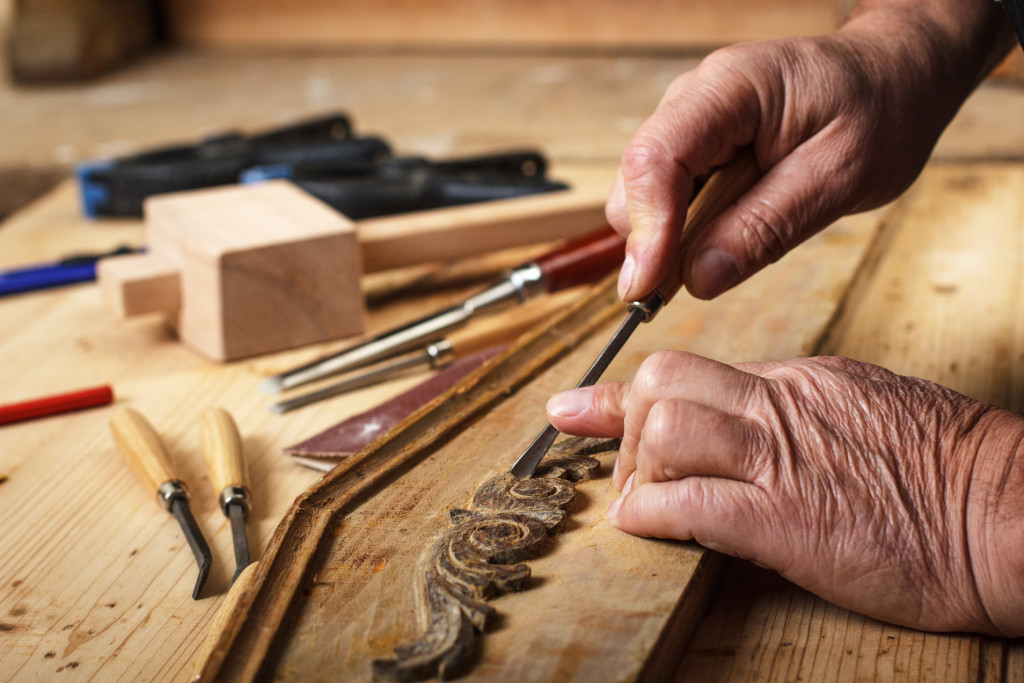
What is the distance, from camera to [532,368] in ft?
4.11

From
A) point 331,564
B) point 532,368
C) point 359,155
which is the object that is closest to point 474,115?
point 359,155

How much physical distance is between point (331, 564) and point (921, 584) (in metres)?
0.52

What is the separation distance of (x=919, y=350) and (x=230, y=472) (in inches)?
38.9

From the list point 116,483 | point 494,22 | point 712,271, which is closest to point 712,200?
point 712,271

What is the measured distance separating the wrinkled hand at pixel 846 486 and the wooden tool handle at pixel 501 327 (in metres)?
0.57

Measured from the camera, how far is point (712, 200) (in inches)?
45.8

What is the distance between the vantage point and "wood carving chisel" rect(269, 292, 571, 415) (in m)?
1.38

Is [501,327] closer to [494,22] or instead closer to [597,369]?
[597,369]

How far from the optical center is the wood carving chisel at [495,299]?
55.3 inches

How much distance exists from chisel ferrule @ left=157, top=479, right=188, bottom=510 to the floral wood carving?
1.13 feet

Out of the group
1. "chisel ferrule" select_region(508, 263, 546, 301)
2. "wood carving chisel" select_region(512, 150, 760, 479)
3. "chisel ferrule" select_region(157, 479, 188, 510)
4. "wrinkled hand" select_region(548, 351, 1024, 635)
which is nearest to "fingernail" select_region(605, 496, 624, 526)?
"wrinkled hand" select_region(548, 351, 1024, 635)

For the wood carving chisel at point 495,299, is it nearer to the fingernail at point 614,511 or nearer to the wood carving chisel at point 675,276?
the wood carving chisel at point 675,276

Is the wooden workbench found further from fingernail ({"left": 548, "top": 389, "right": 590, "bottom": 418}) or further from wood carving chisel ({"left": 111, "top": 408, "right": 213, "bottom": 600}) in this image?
fingernail ({"left": 548, "top": 389, "right": 590, "bottom": 418})

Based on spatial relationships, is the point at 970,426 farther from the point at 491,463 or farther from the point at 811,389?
the point at 491,463
